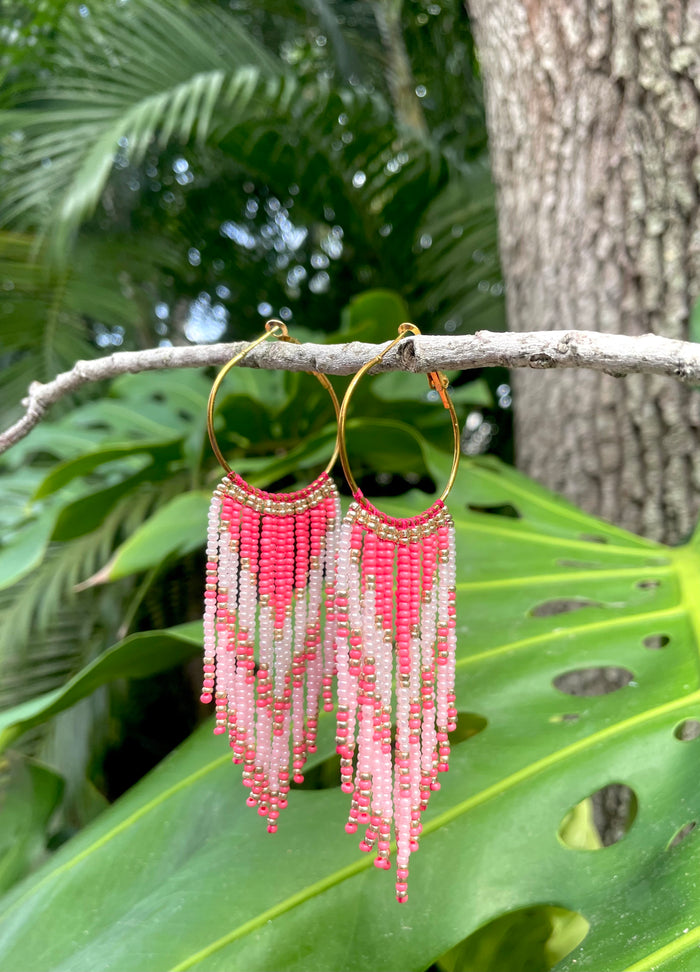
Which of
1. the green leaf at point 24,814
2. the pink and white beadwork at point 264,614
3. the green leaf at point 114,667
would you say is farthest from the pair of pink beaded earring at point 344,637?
the green leaf at point 24,814

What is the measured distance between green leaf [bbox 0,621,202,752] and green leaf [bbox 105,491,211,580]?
9cm

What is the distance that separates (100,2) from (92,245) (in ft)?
1.42

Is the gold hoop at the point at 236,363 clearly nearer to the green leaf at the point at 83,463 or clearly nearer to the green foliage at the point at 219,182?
the green leaf at the point at 83,463

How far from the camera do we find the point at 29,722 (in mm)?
537

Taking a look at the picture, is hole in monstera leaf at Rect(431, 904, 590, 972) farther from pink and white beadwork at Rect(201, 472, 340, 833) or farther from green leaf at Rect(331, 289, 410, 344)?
green leaf at Rect(331, 289, 410, 344)

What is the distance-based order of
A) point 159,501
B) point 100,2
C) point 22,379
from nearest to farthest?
point 159,501 < point 100,2 < point 22,379

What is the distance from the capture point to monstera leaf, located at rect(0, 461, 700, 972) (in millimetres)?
404

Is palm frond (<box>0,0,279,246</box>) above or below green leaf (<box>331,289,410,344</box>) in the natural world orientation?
above

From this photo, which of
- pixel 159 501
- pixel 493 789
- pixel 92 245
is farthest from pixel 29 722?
pixel 92 245

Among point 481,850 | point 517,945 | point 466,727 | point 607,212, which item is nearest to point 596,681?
point 466,727

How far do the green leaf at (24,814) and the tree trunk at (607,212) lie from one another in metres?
0.64

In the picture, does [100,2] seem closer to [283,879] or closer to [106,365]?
[106,365]

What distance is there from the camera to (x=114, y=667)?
0.60 metres

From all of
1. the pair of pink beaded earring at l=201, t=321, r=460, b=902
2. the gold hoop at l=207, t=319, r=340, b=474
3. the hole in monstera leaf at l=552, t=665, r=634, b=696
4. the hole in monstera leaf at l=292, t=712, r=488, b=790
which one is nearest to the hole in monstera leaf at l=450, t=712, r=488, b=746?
the hole in monstera leaf at l=292, t=712, r=488, b=790
